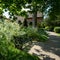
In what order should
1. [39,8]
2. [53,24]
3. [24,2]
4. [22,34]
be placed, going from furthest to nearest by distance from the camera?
1. [53,24]
2. [39,8]
3. [22,34]
4. [24,2]

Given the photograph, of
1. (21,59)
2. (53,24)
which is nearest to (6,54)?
(21,59)

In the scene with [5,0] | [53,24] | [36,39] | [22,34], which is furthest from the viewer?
[53,24]

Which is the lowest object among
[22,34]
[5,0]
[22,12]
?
[22,34]

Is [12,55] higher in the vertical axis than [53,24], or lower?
higher

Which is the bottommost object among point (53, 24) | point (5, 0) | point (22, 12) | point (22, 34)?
point (53, 24)

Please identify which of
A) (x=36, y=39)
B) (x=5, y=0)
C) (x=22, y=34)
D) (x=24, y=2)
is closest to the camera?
(x=5, y=0)

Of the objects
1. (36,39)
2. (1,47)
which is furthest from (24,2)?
(36,39)

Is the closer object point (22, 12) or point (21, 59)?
point (21, 59)

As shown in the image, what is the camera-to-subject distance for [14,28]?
1085cm

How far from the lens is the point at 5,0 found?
5.52 m

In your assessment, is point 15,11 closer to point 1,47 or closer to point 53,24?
point 1,47

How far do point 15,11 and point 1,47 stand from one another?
1.57m

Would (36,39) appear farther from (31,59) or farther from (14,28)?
(31,59)

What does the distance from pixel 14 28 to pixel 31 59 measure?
4825mm
